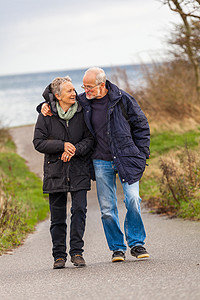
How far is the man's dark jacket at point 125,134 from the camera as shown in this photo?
627 centimetres

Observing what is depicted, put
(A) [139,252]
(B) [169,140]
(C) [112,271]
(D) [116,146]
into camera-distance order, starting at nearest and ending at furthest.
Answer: (C) [112,271]
(D) [116,146]
(A) [139,252]
(B) [169,140]

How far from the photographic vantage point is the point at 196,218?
9406 mm

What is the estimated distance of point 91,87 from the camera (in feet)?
20.8

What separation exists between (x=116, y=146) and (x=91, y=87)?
2.26 feet

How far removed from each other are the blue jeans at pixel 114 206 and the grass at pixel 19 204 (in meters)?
2.69

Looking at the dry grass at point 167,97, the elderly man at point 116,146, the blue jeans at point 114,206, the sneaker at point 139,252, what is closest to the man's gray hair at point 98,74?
the elderly man at point 116,146

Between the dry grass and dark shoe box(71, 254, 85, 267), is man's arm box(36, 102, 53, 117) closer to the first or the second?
dark shoe box(71, 254, 85, 267)

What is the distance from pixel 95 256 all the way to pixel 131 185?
1.58 m

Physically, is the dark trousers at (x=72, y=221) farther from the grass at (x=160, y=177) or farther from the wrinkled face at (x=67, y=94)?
the grass at (x=160, y=177)

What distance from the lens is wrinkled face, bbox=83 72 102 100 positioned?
6.32 meters

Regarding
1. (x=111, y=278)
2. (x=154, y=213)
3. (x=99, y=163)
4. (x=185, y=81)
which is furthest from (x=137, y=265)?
(x=185, y=81)

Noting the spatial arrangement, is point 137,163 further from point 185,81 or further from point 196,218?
point 185,81

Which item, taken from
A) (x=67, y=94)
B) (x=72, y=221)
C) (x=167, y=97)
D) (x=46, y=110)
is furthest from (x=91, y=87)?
(x=167, y=97)

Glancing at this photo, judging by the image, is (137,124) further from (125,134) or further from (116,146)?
(116,146)
